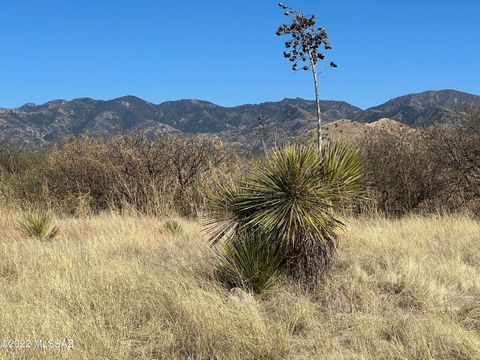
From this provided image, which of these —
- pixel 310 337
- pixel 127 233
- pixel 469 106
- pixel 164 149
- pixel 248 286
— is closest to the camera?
pixel 310 337

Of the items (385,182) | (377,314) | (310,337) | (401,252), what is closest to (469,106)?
(385,182)

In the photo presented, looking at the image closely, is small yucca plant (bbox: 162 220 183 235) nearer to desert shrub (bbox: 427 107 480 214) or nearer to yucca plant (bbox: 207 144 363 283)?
yucca plant (bbox: 207 144 363 283)

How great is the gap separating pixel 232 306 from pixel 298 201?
4.68 feet

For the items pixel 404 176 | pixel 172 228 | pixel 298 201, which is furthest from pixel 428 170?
pixel 298 201

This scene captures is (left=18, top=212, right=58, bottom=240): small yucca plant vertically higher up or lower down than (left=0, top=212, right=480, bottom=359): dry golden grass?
higher up

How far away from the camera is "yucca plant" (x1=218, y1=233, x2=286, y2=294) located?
5.18 m

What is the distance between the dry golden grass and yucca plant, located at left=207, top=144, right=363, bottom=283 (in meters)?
0.40

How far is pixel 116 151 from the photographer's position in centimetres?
1341

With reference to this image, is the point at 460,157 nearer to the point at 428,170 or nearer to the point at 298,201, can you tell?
the point at 428,170

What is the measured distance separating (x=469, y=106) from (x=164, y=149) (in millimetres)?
8182

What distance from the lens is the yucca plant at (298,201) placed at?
17.2 ft

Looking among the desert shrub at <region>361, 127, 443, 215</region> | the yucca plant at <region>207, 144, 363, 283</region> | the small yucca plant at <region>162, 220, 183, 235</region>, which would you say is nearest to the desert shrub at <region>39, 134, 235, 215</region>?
the small yucca plant at <region>162, 220, 183, 235</region>

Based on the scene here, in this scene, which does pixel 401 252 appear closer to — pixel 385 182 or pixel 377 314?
pixel 377 314

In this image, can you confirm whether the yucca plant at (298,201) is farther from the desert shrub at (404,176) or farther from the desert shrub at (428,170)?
the desert shrub at (404,176)
